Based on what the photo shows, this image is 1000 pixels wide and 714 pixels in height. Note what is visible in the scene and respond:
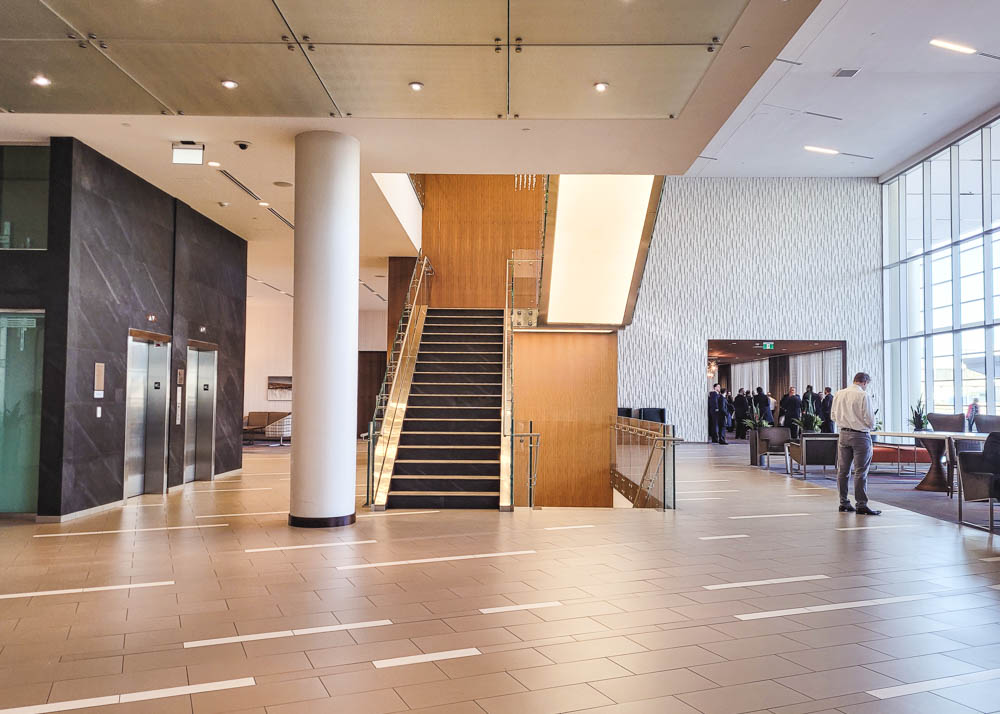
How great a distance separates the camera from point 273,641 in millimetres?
4074

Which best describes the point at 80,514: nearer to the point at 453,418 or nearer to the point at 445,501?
the point at 445,501

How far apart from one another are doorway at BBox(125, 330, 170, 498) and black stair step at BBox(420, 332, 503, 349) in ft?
15.4

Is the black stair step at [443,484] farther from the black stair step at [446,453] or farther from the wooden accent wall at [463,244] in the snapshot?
the wooden accent wall at [463,244]

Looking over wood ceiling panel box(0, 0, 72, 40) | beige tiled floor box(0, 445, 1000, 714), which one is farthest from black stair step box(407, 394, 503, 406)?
wood ceiling panel box(0, 0, 72, 40)

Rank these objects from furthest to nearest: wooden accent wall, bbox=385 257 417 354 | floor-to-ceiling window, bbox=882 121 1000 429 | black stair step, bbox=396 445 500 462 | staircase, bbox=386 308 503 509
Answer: floor-to-ceiling window, bbox=882 121 1000 429
wooden accent wall, bbox=385 257 417 354
black stair step, bbox=396 445 500 462
staircase, bbox=386 308 503 509

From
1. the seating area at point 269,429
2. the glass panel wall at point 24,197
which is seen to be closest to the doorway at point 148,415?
the glass panel wall at point 24,197

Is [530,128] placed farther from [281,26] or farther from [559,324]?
[559,324]

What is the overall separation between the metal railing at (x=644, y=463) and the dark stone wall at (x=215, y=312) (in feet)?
21.5

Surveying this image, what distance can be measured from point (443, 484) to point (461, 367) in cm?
366

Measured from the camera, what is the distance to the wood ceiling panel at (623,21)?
211 inches

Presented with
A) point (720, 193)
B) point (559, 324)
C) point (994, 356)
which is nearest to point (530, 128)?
point (559, 324)

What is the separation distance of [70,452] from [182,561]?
8.95 feet

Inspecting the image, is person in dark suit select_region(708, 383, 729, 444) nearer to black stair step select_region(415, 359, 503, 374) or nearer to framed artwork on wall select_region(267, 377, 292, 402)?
black stair step select_region(415, 359, 503, 374)

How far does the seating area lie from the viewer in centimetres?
2091
